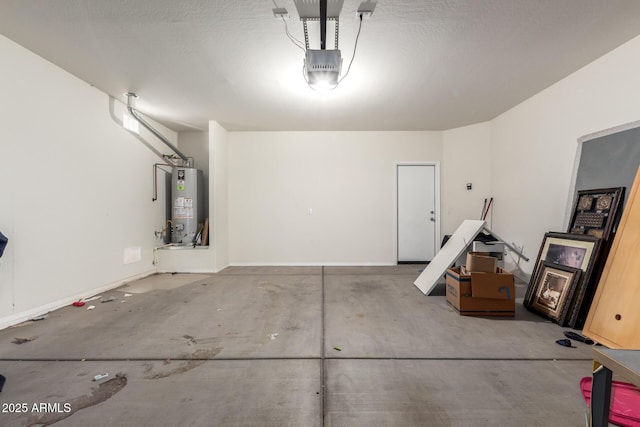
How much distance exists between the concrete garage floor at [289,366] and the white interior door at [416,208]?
2130mm

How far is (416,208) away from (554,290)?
8.42ft

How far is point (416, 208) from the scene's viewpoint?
4.84 metres

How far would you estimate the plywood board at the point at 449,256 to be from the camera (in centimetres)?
319

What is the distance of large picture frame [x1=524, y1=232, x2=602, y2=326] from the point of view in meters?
2.26

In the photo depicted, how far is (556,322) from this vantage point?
2355 millimetres

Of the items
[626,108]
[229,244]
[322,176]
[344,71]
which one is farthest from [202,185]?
[626,108]

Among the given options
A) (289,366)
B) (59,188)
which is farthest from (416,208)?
(59,188)

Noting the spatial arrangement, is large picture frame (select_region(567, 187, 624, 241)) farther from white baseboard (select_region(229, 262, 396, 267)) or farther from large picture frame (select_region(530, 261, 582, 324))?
white baseboard (select_region(229, 262, 396, 267))

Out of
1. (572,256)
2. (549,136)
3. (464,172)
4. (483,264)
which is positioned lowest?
(483,264)

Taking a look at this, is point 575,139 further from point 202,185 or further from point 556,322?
point 202,185

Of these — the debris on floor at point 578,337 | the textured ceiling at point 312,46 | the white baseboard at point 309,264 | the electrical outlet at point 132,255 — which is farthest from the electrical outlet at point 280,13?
the white baseboard at point 309,264

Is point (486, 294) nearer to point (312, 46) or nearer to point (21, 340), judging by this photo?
point (312, 46)

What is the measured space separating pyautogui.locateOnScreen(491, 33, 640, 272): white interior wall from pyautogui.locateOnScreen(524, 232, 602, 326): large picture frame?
54 centimetres

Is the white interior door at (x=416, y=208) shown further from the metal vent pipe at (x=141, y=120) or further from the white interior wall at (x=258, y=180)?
the metal vent pipe at (x=141, y=120)
